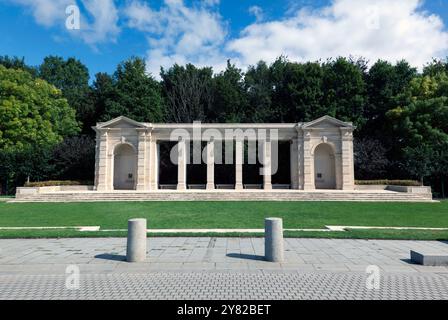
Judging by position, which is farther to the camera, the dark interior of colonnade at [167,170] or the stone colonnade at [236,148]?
the dark interior of colonnade at [167,170]

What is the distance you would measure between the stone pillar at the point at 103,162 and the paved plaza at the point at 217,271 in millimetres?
25401

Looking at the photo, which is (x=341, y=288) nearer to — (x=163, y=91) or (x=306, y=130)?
(x=306, y=130)

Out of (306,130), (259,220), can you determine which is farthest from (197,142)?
(259,220)

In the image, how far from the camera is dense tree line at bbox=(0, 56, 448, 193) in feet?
126

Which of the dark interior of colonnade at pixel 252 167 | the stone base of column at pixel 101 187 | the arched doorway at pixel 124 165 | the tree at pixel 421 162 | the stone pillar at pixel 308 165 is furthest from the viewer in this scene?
the dark interior of colonnade at pixel 252 167

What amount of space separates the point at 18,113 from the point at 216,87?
2928 cm

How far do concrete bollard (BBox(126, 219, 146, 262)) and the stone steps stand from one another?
20.1 m

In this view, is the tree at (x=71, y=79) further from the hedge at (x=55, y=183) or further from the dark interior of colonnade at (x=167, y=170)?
the hedge at (x=55, y=183)

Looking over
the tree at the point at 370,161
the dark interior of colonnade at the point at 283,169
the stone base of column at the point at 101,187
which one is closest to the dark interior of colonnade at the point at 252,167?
the dark interior of colonnade at the point at 283,169

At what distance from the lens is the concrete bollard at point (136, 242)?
885cm

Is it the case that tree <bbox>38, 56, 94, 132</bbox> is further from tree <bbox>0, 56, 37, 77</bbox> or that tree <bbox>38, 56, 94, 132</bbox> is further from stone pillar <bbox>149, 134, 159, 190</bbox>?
stone pillar <bbox>149, 134, 159, 190</bbox>

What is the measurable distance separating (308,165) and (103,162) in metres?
23.0

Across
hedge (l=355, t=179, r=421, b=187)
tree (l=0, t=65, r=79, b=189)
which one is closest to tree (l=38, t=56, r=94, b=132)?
tree (l=0, t=65, r=79, b=189)

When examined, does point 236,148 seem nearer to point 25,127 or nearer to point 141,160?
point 141,160
